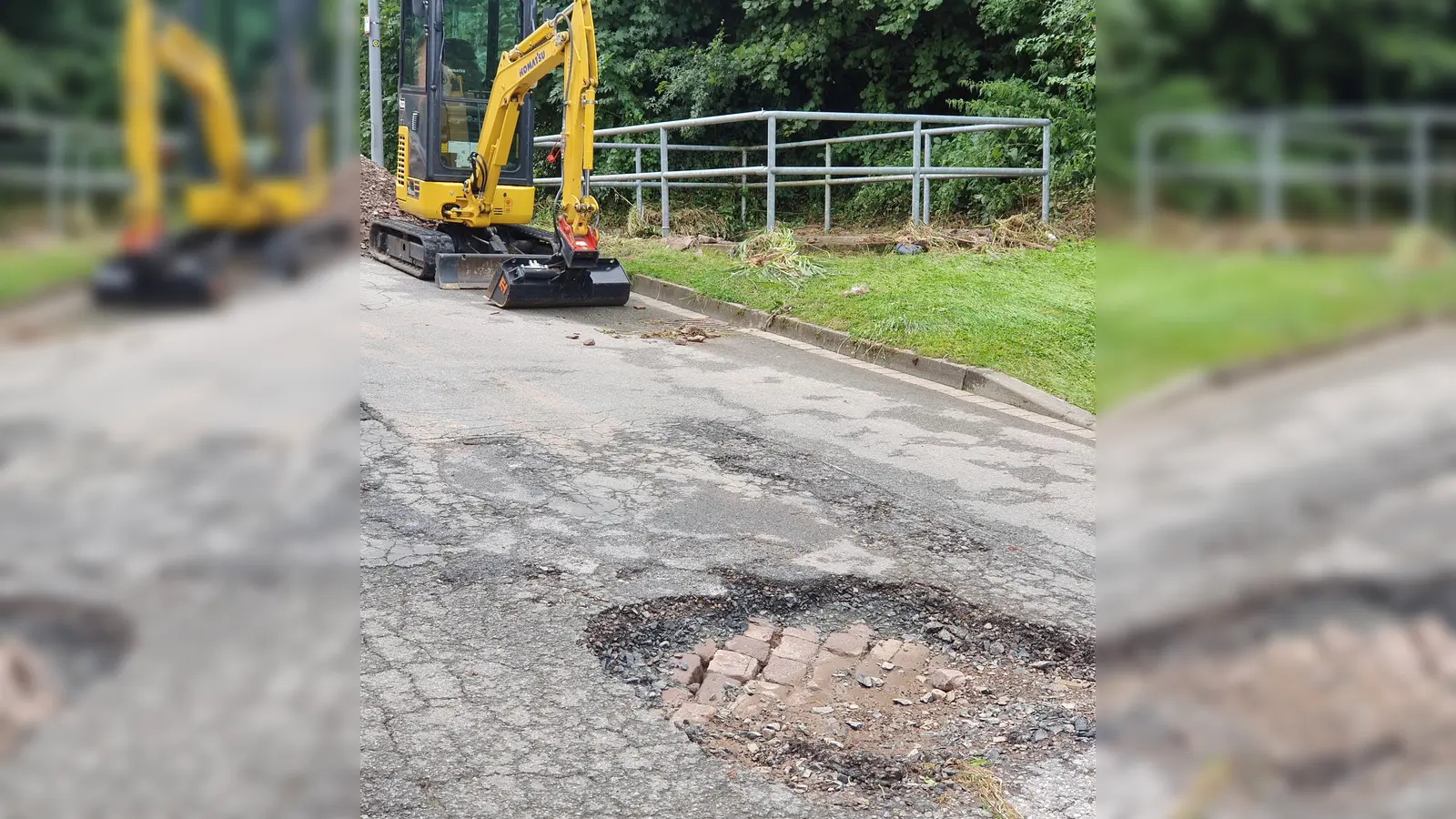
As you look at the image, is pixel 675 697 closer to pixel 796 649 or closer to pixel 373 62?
pixel 796 649

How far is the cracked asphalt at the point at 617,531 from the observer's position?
2574mm

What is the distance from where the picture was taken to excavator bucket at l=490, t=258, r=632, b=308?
884 cm

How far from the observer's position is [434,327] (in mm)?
→ 7895

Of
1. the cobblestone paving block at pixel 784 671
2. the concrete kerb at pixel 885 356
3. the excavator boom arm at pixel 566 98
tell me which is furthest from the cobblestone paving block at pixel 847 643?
the excavator boom arm at pixel 566 98

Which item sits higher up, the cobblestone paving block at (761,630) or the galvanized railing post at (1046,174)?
the galvanized railing post at (1046,174)

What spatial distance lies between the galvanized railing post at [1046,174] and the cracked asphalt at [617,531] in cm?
564
